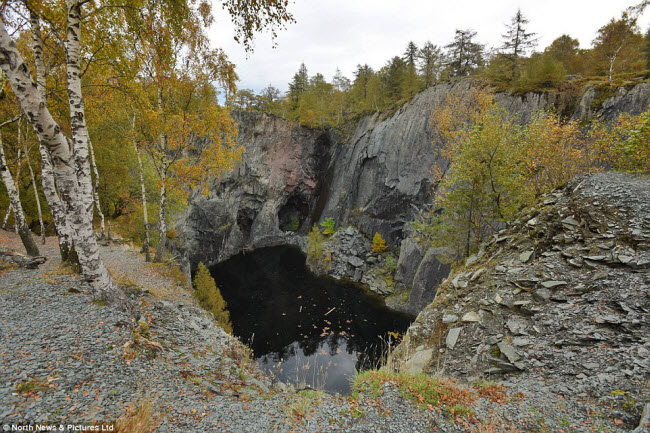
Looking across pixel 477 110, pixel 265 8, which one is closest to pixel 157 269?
pixel 265 8

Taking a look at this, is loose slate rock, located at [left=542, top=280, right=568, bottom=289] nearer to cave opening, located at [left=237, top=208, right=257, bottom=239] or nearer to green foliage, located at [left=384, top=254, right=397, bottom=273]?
green foliage, located at [left=384, top=254, right=397, bottom=273]

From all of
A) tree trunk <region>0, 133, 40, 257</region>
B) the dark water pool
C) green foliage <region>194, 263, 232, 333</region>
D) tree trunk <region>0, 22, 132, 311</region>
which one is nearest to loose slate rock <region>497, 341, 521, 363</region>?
the dark water pool

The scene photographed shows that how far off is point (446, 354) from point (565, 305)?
349 centimetres

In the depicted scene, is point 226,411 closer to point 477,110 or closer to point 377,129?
point 477,110

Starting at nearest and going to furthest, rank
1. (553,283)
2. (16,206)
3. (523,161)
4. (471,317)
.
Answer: (553,283)
(471,317)
(16,206)
(523,161)

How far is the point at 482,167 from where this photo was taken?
43.1ft

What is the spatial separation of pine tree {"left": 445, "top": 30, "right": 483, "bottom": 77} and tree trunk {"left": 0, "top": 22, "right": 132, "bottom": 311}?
40.6 metres

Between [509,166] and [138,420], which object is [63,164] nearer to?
[138,420]

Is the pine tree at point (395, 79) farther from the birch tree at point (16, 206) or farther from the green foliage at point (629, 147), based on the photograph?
the birch tree at point (16, 206)

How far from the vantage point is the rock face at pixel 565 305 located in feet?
17.7

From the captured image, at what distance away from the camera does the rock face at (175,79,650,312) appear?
24.2 meters

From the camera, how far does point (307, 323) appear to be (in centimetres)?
2231

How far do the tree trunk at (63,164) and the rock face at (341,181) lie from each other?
22.2 m

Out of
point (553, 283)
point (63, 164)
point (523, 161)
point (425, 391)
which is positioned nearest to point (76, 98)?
point (63, 164)
